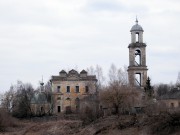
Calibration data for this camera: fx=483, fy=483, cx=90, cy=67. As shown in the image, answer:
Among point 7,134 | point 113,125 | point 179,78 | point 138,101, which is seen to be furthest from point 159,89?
point 113,125

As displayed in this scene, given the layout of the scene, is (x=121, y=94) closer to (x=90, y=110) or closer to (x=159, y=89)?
(x=90, y=110)

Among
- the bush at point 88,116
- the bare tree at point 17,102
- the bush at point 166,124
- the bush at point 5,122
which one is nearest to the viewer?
the bush at point 166,124

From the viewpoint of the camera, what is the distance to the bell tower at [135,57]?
248ft

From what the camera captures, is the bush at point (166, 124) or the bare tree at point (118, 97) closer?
the bush at point (166, 124)

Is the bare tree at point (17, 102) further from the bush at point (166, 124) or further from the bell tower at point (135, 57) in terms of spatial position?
the bush at point (166, 124)

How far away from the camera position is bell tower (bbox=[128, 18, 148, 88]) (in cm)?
7562

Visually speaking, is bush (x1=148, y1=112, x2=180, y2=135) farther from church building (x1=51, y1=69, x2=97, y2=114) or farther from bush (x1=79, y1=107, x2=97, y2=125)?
church building (x1=51, y1=69, x2=97, y2=114)

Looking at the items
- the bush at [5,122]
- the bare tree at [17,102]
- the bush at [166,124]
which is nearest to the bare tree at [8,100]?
the bare tree at [17,102]

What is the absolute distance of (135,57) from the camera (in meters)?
76.7

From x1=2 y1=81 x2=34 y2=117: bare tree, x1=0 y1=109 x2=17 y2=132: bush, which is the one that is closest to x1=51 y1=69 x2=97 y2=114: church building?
x1=2 y1=81 x2=34 y2=117: bare tree

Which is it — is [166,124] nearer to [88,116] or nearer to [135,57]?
[88,116]

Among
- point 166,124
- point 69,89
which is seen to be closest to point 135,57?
point 69,89

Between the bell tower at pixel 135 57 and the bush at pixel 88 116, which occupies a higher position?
the bell tower at pixel 135 57

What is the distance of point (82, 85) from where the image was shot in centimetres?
8538
